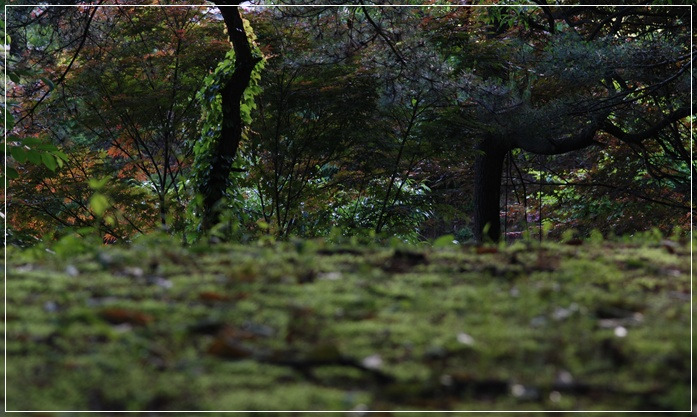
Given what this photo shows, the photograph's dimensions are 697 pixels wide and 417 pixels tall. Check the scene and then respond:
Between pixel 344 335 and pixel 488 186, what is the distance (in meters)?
8.16

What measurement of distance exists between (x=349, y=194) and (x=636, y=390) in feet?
25.8

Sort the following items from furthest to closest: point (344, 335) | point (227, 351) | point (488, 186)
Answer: point (488, 186)
point (344, 335)
point (227, 351)

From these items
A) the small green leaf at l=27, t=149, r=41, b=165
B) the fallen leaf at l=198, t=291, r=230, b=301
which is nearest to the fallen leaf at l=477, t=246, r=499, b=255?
the fallen leaf at l=198, t=291, r=230, b=301

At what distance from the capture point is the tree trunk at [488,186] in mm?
9719

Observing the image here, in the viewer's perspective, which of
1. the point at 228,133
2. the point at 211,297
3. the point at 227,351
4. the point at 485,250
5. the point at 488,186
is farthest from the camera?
the point at 488,186

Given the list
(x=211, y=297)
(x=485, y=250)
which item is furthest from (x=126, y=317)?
(x=485, y=250)

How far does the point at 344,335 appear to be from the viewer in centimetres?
204

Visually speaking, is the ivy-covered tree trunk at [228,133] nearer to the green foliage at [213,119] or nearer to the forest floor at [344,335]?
the green foliage at [213,119]

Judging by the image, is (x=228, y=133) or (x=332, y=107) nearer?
(x=228, y=133)

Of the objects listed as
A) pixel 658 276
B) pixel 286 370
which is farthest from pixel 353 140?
pixel 286 370

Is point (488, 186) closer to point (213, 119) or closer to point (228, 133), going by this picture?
point (228, 133)

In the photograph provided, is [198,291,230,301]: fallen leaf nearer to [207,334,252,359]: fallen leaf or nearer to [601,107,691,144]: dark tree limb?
[207,334,252,359]: fallen leaf

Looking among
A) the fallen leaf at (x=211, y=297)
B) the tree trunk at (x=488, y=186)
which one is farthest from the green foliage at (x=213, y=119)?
the fallen leaf at (x=211, y=297)

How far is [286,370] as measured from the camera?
1868 mm
